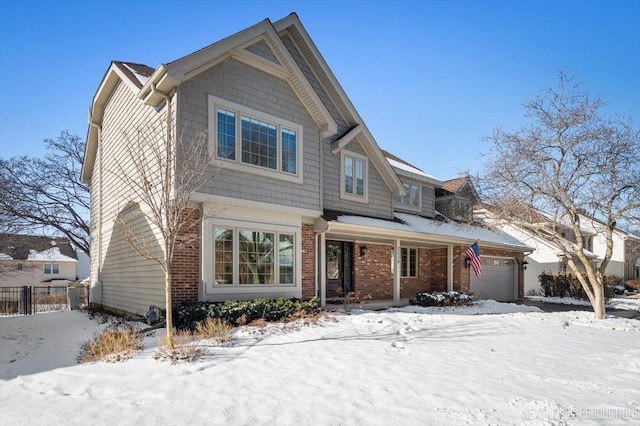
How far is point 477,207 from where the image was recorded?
21.8 m

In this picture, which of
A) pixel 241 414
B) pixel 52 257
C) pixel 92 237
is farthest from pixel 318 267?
pixel 52 257

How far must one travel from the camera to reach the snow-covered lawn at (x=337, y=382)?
16.3 ft

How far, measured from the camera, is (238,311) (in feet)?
31.4

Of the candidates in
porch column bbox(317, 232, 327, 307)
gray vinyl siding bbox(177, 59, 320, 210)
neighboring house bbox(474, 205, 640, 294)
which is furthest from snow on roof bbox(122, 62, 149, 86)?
neighboring house bbox(474, 205, 640, 294)

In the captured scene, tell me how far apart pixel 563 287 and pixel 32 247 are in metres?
37.9

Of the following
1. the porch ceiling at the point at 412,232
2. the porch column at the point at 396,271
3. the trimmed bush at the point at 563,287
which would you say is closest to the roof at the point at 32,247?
the porch ceiling at the point at 412,232

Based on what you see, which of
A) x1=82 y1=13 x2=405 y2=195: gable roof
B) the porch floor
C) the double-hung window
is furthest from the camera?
the porch floor

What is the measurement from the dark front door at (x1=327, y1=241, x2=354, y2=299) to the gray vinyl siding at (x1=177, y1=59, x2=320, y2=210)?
329 cm

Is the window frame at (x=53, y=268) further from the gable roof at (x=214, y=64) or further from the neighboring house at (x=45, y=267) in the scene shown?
the gable roof at (x=214, y=64)

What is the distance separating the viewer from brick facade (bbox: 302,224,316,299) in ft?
41.5

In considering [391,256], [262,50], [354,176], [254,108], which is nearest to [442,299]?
[391,256]

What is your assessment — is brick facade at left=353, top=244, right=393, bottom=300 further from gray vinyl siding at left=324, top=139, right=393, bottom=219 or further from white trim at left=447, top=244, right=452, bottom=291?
white trim at left=447, top=244, right=452, bottom=291

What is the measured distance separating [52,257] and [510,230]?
42696 millimetres

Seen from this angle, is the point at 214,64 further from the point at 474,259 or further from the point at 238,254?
the point at 474,259
